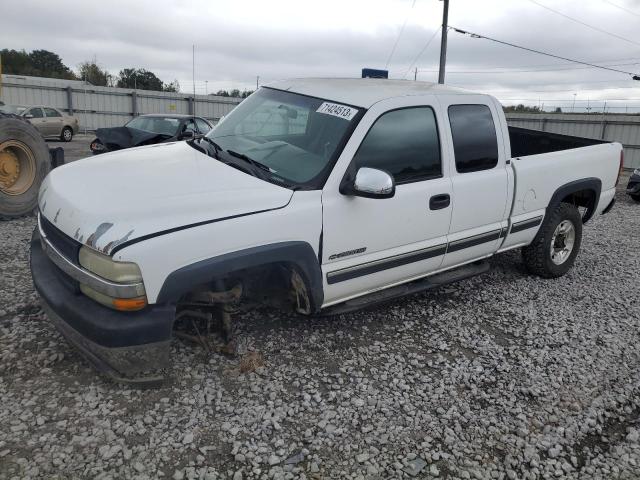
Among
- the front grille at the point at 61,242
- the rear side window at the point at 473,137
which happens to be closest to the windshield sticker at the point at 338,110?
the rear side window at the point at 473,137

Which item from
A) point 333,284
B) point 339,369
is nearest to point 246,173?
point 333,284

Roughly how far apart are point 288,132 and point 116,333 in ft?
6.39

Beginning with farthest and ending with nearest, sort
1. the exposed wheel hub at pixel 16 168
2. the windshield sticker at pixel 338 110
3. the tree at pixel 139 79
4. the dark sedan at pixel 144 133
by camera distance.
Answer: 1. the tree at pixel 139 79
2. the dark sedan at pixel 144 133
3. the exposed wheel hub at pixel 16 168
4. the windshield sticker at pixel 338 110

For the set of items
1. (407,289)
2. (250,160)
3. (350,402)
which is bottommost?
(350,402)

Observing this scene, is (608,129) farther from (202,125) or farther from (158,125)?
(158,125)

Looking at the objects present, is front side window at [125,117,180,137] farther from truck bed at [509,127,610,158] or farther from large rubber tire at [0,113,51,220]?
truck bed at [509,127,610,158]

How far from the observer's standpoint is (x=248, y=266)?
3039 millimetres

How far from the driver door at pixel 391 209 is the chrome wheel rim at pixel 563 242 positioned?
6.67 feet

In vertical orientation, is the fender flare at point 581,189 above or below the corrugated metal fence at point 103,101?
below

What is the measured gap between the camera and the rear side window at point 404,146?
366 centimetres

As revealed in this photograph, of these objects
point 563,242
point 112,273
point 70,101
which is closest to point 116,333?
A: point 112,273

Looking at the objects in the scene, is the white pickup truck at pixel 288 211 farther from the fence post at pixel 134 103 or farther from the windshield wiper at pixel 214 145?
the fence post at pixel 134 103

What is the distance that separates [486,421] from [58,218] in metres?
2.83

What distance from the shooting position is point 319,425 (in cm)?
298
